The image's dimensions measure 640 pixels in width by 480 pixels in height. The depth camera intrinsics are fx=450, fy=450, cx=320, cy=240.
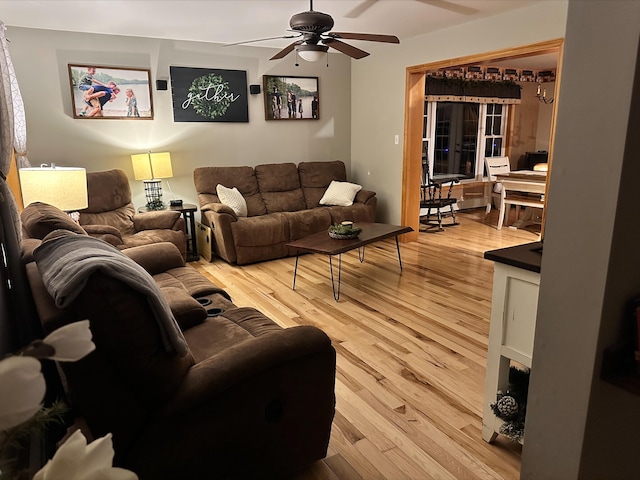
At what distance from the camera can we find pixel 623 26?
96 cm

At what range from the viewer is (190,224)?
5234mm

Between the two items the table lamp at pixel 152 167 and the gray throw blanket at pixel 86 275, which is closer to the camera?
the gray throw blanket at pixel 86 275

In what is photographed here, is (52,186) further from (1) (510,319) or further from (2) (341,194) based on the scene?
(2) (341,194)

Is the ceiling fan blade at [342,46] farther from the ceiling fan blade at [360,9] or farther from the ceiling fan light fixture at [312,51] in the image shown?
the ceiling fan blade at [360,9]

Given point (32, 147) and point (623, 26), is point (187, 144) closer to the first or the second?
point (32, 147)

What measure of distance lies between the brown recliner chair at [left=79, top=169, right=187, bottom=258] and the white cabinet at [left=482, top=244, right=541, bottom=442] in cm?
330

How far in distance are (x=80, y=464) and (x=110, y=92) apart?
501 cm

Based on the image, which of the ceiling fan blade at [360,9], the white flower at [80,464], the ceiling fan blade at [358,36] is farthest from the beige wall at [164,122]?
the white flower at [80,464]

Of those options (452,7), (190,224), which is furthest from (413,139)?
(190,224)

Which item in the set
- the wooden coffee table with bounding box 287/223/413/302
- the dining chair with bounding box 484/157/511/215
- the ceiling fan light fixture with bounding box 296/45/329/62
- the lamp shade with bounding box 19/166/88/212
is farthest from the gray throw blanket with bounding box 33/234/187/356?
the dining chair with bounding box 484/157/511/215

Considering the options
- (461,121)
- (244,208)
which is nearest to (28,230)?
(244,208)

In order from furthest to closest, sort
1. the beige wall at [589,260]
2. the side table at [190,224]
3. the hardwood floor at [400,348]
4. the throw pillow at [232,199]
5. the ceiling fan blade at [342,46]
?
Answer: the throw pillow at [232,199], the side table at [190,224], the ceiling fan blade at [342,46], the hardwood floor at [400,348], the beige wall at [589,260]

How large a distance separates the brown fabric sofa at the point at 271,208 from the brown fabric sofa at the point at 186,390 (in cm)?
286

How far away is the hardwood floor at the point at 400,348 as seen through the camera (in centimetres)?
192
